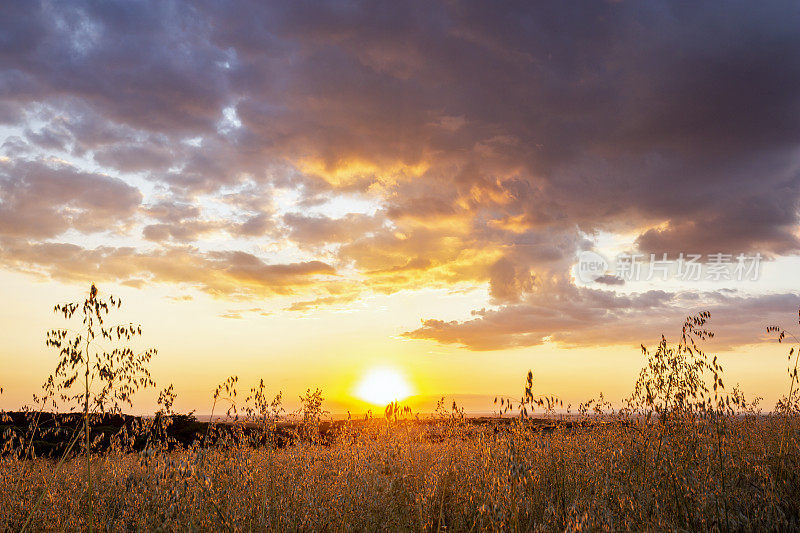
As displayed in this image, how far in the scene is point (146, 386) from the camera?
6277 mm

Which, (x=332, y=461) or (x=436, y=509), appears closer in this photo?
(x=436, y=509)

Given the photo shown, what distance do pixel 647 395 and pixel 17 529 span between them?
7877 mm

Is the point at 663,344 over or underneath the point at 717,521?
over

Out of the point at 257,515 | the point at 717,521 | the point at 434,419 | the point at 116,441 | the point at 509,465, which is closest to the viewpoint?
the point at 509,465

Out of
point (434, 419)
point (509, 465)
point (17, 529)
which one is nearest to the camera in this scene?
point (509, 465)

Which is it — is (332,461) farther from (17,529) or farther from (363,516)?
(17,529)

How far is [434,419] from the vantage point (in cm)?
979

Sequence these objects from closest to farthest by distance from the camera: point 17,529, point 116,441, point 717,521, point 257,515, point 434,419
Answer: point 717,521, point 257,515, point 17,529, point 116,441, point 434,419

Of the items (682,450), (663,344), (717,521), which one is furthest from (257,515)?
(663,344)

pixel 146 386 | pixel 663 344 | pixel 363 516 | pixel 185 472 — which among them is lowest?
Result: pixel 363 516

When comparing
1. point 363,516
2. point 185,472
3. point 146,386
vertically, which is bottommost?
point 363,516

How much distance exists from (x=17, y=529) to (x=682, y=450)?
7927mm

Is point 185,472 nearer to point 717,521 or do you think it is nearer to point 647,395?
point 717,521

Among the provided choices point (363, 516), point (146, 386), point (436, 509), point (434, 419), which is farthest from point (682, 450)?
point (146, 386)
